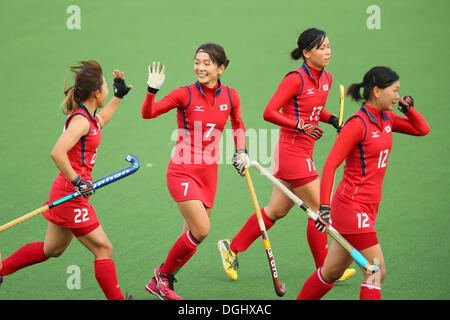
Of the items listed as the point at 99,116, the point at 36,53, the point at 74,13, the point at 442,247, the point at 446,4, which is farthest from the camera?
the point at 74,13

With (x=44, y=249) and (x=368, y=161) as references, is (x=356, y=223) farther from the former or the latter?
(x=44, y=249)

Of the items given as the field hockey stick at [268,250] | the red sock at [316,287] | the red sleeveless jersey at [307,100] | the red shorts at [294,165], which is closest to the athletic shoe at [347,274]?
the field hockey stick at [268,250]

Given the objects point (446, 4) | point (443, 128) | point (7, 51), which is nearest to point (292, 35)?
point (446, 4)

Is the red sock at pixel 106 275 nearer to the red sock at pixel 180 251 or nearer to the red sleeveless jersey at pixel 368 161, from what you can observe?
the red sock at pixel 180 251

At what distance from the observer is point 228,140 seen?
27.6 ft

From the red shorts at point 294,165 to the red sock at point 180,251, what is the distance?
95 cm

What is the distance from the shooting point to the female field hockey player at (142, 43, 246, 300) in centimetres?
510

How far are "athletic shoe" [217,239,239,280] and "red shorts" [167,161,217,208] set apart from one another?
2.32ft

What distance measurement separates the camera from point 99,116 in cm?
520

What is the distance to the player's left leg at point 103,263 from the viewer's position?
4.80 m

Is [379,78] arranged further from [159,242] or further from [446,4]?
[446,4]

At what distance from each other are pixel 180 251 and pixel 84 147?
1.15 m

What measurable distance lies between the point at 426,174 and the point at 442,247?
1819mm

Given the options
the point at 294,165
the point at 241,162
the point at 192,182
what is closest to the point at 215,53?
the point at 241,162
